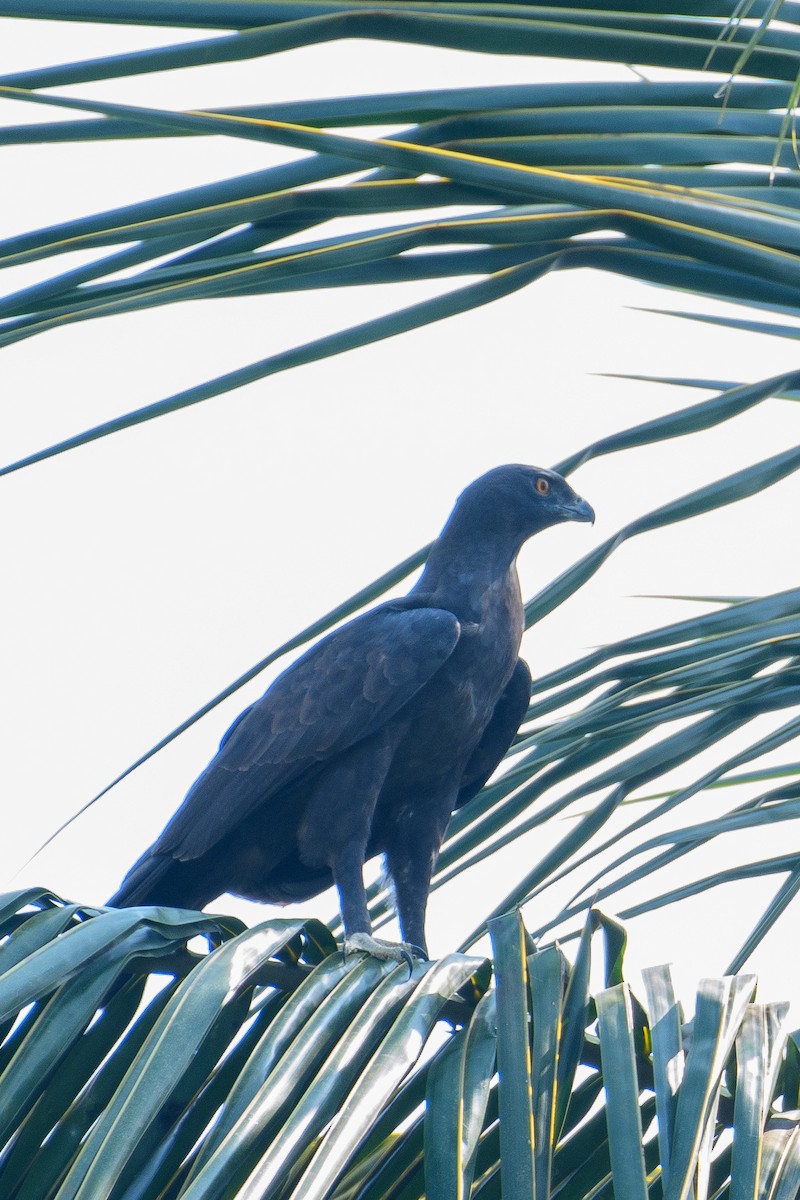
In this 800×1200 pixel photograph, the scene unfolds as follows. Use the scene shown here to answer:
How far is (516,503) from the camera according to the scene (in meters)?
4.50

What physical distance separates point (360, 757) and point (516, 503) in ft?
3.38

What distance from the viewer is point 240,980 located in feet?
6.14

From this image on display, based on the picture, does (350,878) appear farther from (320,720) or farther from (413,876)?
(320,720)

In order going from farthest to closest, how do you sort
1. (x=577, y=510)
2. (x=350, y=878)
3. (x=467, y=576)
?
1. (x=577, y=510)
2. (x=467, y=576)
3. (x=350, y=878)

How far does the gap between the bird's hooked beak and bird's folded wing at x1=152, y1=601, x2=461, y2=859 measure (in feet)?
2.47

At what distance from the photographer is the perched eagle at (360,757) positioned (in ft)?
12.8

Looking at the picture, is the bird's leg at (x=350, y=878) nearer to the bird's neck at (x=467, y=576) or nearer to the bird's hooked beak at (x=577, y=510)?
the bird's neck at (x=467, y=576)

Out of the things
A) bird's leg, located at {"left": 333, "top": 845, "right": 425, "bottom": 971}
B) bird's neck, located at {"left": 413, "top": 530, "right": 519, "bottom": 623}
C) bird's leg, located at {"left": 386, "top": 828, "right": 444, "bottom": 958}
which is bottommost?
bird's leg, located at {"left": 386, "top": 828, "right": 444, "bottom": 958}

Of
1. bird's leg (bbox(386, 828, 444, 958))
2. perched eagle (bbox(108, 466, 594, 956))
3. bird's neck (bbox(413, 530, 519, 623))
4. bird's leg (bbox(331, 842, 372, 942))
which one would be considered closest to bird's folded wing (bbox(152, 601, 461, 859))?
perched eagle (bbox(108, 466, 594, 956))

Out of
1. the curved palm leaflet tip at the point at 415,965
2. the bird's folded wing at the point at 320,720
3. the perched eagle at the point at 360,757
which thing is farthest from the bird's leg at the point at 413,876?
the curved palm leaflet tip at the point at 415,965

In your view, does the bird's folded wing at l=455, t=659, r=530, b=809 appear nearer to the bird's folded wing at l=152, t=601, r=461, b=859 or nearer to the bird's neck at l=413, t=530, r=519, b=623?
the bird's neck at l=413, t=530, r=519, b=623

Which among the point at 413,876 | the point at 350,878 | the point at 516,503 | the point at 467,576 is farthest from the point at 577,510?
the point at 350,878

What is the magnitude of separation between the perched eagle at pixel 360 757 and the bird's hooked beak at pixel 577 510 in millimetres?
304

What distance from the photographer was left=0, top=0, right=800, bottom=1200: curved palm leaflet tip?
171 cm
